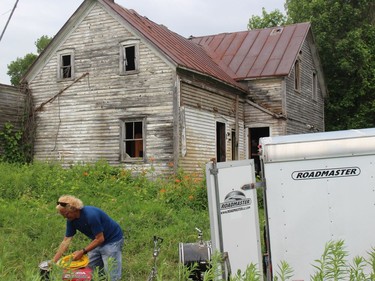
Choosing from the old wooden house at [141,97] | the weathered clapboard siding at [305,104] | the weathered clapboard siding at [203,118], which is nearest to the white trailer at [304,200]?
the old wooden house at [141,97]

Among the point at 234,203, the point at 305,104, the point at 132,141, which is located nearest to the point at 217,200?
the point at 234,203

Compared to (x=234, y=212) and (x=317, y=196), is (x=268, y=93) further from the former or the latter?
(x=234, y=212)

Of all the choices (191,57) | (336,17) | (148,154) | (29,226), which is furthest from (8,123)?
(336,17)

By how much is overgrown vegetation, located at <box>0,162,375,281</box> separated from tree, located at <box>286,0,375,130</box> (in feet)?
54.1

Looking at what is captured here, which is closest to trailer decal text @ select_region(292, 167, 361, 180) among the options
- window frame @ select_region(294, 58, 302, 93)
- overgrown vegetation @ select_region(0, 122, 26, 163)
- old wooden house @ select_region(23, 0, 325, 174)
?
old wooden house @ select_region(23, 0, 325, 174)

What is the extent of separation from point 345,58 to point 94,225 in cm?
2588

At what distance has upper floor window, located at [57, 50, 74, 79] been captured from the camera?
18.3 meters

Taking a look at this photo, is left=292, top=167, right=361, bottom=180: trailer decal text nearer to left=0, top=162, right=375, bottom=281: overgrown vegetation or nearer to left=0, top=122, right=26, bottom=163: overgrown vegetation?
left=0, top=162, right=375, bottom=281: overgrown vegetation

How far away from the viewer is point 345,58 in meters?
29.0

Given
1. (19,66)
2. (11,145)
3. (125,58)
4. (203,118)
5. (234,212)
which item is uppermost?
(19,66)

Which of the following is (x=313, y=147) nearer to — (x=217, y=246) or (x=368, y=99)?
(x=217, y=246)

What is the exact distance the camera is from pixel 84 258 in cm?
568

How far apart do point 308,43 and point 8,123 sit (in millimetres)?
14369

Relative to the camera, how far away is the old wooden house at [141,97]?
54.2 ft
